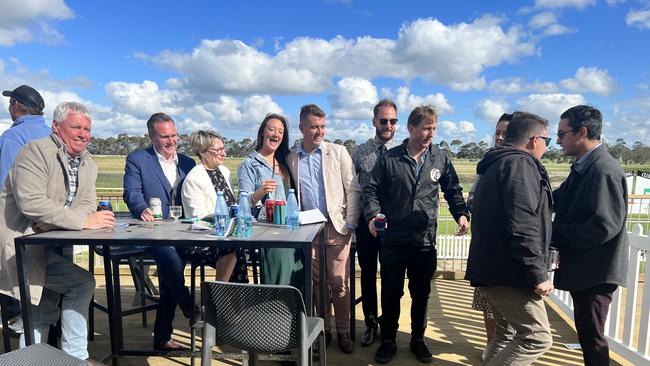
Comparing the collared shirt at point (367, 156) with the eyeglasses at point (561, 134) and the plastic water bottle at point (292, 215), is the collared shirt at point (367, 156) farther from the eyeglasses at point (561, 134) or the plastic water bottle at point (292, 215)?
Result: the eyeglasses at point (561, 134)

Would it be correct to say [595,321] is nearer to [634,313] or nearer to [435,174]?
[634,313]

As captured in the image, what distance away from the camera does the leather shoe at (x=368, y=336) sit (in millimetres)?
3469

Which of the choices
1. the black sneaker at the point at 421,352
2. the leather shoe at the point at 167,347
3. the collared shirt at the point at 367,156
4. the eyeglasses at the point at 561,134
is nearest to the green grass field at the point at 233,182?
the eyeglasses at the point at 561,134

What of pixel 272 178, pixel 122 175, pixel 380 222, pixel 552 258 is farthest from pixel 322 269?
pixel 122 175

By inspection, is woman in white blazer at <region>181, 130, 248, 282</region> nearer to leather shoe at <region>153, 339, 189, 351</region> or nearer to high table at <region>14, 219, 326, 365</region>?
high table at <region>14, 219, 326, 365</region>

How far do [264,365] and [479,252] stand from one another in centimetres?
185

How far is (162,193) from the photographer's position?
127 inches

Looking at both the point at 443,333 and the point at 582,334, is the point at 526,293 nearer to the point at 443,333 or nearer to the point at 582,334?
the point at 582,334

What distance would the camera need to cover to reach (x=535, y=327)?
86.5 inches

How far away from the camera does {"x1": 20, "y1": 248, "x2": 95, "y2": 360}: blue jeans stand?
8.33 feet

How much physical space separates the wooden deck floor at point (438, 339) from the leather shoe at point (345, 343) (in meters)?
0.04

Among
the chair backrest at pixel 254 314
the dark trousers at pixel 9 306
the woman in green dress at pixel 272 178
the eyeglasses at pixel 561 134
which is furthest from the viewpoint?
the woman in green dress at pixel 272 178

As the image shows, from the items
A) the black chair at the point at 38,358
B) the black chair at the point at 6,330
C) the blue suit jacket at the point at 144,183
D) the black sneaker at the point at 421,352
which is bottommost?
the black sneaker at the point at 421,352

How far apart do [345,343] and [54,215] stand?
87.9 inches
